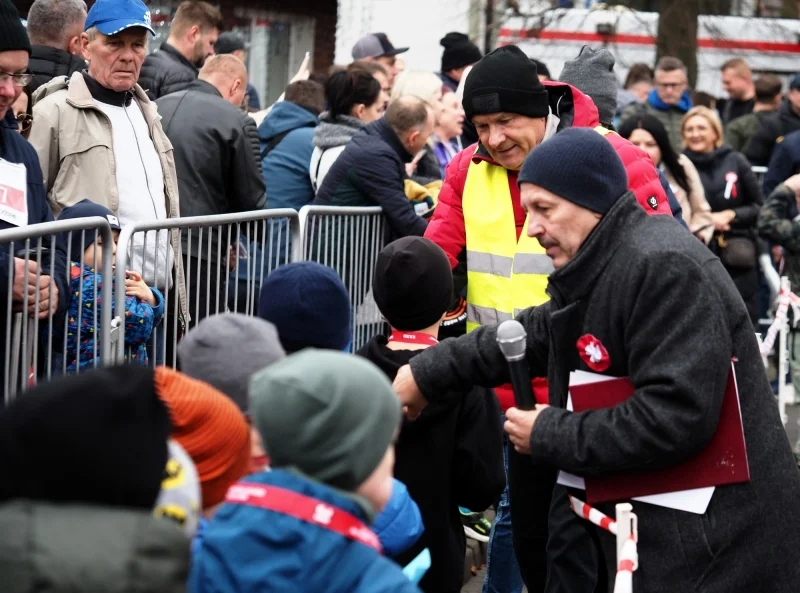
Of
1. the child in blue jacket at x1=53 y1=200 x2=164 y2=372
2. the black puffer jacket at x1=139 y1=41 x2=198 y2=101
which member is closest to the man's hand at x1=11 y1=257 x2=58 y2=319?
the child in blue jacket at x1=53 y1=200 x2=164 y2=372

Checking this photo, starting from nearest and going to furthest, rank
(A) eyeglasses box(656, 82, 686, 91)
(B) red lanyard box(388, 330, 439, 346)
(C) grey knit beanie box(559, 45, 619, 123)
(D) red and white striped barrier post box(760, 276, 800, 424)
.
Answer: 1. (B) red lanyard box(388, 330, 439, 346)
2. (C) grey knit beanie box(559, 45, 619, 123)
3. (D) red and white striped barrier post box(760, 276, 800, 424)
4. (A) eyeglasses box(656, 82, 686, 91)

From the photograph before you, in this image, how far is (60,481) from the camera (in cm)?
212

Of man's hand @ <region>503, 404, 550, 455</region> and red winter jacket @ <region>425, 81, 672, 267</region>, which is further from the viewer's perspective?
red winter jacket @ <region>425, 81, 672, 267</region>

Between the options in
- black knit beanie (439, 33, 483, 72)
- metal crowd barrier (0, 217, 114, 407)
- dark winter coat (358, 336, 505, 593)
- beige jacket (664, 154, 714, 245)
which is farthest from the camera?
black knit beanie (439, 33, 483, 72)

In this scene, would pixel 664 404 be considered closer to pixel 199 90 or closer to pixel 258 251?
pixel 258 251

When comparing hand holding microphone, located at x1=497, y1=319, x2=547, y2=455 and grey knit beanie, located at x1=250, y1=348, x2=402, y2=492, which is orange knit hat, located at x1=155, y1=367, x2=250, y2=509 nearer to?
grey knit beanie, located at x1=250, y1=348, x2=402, y2=492

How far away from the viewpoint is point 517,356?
3500 mm

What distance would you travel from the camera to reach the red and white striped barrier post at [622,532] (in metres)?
3.08

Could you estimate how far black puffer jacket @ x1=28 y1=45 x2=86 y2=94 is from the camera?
689cm

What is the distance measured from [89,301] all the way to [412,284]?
4.43 feet

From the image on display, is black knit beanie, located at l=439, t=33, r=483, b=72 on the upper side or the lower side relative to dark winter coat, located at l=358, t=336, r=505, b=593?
upper

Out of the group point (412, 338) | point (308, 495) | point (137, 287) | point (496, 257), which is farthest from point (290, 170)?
point (308, 495)

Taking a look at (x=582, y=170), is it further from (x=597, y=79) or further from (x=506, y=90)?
(x=597, y=79)

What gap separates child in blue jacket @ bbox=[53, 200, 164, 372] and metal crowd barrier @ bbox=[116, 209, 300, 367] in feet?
0.10
